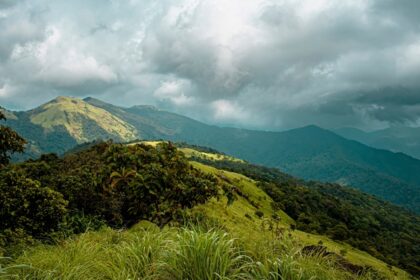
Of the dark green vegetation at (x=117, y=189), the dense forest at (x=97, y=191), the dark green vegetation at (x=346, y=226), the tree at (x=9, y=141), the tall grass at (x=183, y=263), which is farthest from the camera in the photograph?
the dark green vegetation at (x=346, y=226)

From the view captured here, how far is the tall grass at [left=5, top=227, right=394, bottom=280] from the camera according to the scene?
6.77 meters

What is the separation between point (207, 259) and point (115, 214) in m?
27.8

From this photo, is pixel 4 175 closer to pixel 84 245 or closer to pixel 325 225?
pixel 84 245

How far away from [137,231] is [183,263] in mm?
11517

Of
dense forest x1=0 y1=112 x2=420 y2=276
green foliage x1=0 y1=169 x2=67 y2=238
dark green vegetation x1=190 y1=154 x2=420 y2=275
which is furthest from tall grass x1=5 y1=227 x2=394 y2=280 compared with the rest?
dark green vegetation x1=190 y1=154 x2=420 y2=275

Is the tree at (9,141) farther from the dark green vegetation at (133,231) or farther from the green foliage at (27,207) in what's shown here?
the dark green vegetation at (133,231)

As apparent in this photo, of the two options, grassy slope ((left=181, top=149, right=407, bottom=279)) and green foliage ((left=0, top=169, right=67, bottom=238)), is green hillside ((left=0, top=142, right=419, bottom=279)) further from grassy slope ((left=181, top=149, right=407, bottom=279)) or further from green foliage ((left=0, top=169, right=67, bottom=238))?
grassy slope ((left=181, top=149, right=407, bottom=279))

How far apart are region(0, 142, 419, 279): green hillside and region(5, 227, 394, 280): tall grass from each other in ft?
0.07

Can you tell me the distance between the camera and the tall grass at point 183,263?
6.77 m

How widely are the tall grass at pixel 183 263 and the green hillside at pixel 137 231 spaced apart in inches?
0.8

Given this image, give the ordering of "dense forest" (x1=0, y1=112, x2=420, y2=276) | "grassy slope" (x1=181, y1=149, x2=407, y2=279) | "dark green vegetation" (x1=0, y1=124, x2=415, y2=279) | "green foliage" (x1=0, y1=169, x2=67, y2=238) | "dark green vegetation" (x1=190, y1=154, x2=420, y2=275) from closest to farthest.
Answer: "dark green vegetation" (x1=0, y1=124, x2=415, y2=279), "green foliage" (x1=0, y1=169, x2=67, y2=238), "dense forest" (x1=0, y1=112, x2=420, y2=276), "grassy slope" (x1=181, y1=149, x2=407, y2=279), "dark green vegetation" (x1=190, y1=154, x2=420, y2=275)

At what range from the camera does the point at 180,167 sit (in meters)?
39.0

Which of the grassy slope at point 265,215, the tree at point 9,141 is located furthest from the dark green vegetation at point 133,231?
the grassy slope at point 265,215

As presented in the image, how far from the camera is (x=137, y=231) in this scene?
1792cm
